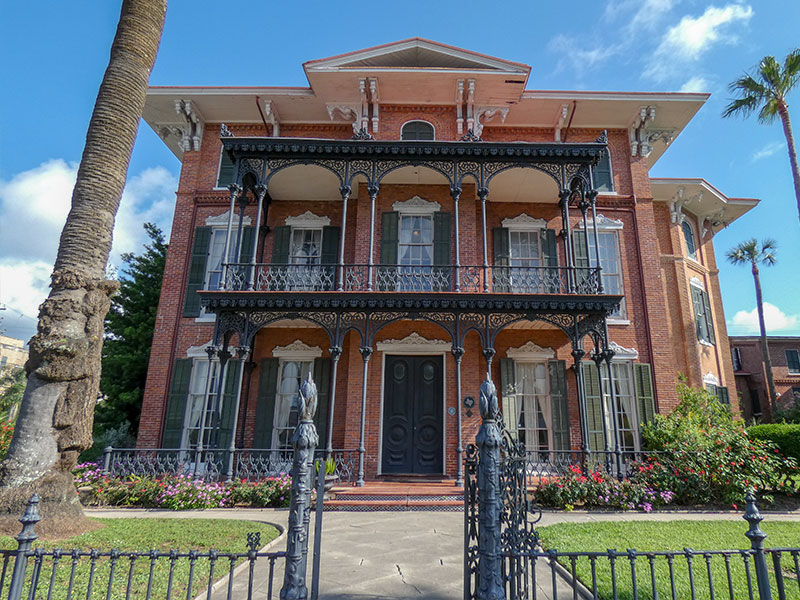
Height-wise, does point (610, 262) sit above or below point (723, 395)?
above

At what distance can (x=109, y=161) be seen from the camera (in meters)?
7.76

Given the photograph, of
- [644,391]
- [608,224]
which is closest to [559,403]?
[644,391]

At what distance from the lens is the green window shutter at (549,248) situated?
12.9 meters

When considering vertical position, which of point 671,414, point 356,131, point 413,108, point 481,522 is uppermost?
point 413,108

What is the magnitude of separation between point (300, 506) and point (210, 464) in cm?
761

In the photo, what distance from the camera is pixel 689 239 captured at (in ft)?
54.1

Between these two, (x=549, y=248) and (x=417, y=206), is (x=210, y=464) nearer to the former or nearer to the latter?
(x=417, y=206)

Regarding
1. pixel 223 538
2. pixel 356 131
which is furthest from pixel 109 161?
pixel 356 131

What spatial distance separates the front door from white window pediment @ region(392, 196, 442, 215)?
420cm

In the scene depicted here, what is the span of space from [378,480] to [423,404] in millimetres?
2136

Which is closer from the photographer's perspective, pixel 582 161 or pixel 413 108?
pixel 582 161

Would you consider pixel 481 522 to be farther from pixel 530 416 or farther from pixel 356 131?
pixel 356 131

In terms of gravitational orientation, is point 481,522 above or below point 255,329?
below

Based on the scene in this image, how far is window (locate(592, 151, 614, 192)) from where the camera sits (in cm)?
1388
